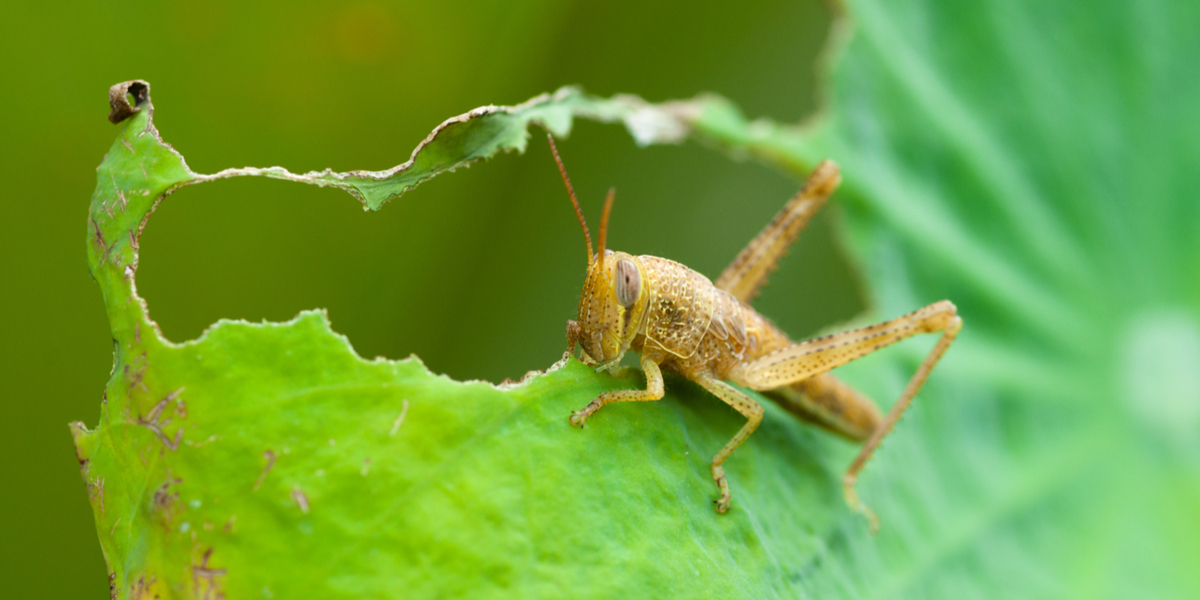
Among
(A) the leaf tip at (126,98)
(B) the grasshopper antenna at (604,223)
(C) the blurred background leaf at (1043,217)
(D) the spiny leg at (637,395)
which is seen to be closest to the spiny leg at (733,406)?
(D) the spiny leg at (637,395)

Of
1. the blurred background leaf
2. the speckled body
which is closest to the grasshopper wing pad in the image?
the speckled body

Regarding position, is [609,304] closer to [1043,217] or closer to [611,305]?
[611,305]

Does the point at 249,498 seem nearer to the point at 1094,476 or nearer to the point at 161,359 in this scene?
the point at 161,359

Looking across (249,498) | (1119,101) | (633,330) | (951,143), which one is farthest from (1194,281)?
(249,498)

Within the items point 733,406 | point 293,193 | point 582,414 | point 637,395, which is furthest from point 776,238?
point 293,193

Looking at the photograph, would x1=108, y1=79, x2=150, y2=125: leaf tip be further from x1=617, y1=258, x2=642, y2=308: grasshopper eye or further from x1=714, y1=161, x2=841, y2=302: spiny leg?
x1=714, y1=161, x2=841, y2=302: spiny leg

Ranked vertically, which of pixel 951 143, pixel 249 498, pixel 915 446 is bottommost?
pixel 249 498

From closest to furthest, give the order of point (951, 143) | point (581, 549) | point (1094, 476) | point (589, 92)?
point (581, 549)
point (1094, 476)
point (951, 143)
point (589, 92)

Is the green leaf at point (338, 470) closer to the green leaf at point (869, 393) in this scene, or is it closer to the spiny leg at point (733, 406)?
the green leaf at point (869, 393)
